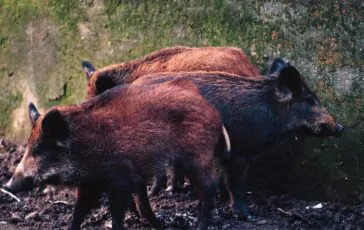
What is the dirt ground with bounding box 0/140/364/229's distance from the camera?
26.0 feet

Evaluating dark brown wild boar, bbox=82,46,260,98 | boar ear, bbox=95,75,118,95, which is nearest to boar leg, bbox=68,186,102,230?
dark brown wild boar, bbox=82,46,260,98

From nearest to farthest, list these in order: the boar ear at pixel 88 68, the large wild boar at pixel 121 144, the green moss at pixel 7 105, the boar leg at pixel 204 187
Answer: the large wild boar at pixel 121 144 < the boar leg at pixel 204 187 < the boar ear at pixel 88 68 < the green moss at pixel 7 105

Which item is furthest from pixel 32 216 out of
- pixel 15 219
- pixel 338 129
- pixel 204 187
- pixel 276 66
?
pixel 338 129

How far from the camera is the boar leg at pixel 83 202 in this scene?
7391mm

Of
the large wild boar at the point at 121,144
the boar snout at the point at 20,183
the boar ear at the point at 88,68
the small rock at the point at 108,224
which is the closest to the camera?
the large wild boar at the point at 121,144

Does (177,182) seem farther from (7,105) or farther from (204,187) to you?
(7,105)

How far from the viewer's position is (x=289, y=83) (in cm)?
792

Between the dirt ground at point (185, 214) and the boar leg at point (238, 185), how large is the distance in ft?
0.31

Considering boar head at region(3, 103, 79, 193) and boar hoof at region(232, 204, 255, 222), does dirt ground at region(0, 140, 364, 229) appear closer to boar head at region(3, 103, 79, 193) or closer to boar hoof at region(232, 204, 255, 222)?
boar hoof at region(232, 204, 255, 222)

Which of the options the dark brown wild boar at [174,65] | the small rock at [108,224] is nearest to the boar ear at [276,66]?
the dark brown wild boar at [174,65]

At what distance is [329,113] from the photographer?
8.15 meters

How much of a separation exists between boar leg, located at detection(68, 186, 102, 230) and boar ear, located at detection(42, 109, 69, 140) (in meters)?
0.54

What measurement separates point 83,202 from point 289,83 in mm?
2111

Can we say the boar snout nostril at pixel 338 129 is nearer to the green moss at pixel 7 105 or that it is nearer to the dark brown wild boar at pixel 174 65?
the dark brown wild boar at pixel 174 65
